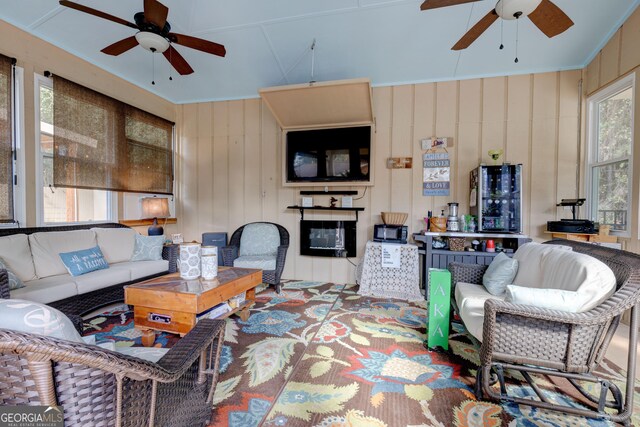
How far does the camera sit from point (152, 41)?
2490 mm

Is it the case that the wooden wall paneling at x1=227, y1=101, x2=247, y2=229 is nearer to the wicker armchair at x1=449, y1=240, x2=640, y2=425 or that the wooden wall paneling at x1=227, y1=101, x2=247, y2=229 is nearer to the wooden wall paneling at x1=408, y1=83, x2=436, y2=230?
the wooden wall paneling at x1=408, y1=83, x2=436, y2=230

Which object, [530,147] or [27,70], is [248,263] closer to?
[27,70]

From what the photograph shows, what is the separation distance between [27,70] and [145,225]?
230 cm

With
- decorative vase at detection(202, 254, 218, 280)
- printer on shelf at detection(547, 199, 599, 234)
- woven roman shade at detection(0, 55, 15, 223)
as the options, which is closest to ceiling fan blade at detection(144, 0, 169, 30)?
woven roman shade at detection(0, 55, 15, 223)

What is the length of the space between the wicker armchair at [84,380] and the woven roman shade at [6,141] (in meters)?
3.29

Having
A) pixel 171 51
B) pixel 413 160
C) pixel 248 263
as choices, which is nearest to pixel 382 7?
pixel 413 160

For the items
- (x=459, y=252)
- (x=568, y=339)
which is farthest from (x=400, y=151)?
(x=568, y=339)

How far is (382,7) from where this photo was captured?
9.37ft

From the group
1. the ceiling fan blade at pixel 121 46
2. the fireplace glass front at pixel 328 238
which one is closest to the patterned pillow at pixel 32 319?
the ceiling fan blade at pixel 121 46

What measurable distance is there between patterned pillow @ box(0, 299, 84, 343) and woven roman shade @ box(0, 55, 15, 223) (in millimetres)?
3226

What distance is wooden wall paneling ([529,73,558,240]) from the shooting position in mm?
3621

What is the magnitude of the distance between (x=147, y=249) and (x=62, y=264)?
83 centimetres

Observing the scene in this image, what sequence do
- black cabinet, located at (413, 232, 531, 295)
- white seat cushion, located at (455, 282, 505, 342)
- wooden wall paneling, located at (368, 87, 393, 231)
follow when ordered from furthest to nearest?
wooden wall paneling, located at (368, 87, 393, 231) → black cabinet, located at (413, 232, 531, 295) → white seat cushion, located at (455, 282, 505, 342)

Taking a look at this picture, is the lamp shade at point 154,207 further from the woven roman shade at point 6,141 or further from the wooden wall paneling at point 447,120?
the wooden wall paneling at point 447,120
